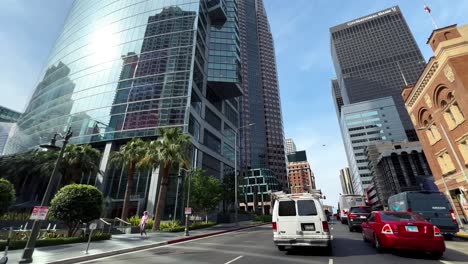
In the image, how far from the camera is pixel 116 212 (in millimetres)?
35156

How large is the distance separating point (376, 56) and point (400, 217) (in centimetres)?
20519

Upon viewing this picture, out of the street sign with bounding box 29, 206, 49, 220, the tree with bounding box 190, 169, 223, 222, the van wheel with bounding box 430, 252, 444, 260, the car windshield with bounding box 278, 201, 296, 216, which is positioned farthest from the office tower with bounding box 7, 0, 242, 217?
the van wheel with bounding box 430, 252, 444, 260

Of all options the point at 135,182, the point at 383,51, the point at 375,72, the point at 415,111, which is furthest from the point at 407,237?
the point at 383,51

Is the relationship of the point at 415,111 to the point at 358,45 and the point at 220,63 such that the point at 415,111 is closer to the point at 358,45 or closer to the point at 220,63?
the point at 220,63

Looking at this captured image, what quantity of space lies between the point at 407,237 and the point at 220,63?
49956mm

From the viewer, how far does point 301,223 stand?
28.3ft

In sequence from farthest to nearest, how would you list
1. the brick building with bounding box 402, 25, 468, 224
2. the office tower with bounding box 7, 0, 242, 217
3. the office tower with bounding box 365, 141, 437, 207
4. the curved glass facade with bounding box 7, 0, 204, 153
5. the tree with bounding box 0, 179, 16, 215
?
1. the office tower with bounding box 365, 141, 437, 207
2. the curved glass facade with bounding box 7, 0, 204, 153
3. the office tower with bounding box 7, 0, 242, 217
4. the brick building with bounding box 402, 25, 468, 224
5. the tree with bounding box 0, 179, 16, 215

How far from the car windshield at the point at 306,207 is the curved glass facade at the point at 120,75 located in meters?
30.8

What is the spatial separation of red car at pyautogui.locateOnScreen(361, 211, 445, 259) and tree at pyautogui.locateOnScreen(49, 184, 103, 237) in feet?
54.4

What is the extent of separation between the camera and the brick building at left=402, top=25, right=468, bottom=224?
A: 21734mm

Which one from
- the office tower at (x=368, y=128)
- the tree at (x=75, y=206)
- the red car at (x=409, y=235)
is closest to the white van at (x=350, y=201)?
the red car at (x=409, y=235)

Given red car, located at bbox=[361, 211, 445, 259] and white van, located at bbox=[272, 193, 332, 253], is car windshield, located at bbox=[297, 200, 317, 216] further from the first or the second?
red car, located at bbox=[361, 211, 445, 259]

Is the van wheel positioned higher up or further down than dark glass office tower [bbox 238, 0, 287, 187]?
further down

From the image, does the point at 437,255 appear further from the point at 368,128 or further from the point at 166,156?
the point at 368,128
